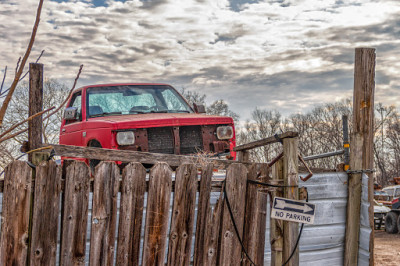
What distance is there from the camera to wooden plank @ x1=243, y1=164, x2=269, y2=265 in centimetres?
458

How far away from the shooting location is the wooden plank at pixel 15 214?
3.68m

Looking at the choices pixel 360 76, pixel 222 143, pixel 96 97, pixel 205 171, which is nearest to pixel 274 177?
pixel 205 171

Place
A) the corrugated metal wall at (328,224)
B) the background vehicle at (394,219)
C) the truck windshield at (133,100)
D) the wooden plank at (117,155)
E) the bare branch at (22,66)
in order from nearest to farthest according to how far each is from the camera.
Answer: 1. the bare branch at (22,66)
2. the wooden plank at (117,155)
3. the corrugated metal wall at (328,224)
4. the truck windshield at (133,100)
5. the background vehicle at (394,219)

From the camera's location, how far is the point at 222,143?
7828 millimetres

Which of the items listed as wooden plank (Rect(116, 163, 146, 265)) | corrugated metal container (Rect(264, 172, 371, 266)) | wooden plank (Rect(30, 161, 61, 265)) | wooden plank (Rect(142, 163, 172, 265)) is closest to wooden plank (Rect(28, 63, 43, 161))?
wooden plank (Rect(30, 161, 61, 265))

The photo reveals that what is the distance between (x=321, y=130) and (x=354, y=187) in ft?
149

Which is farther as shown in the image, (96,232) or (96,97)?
(96,97)

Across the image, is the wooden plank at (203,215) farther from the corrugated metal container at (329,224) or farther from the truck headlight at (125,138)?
the truck headlight at (125,138)

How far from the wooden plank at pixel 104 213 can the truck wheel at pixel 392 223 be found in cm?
1979

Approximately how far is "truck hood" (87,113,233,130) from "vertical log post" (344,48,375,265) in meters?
2.50

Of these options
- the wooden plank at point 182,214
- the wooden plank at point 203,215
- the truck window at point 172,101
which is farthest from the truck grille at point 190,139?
the wooden plank at point 182,214

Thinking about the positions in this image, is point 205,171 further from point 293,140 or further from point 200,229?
point 293,140

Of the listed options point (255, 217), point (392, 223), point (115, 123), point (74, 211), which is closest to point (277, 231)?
point (255, 217)

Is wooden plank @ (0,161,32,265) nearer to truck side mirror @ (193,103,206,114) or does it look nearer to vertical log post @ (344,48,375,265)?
vertical log post @ (344,48,375,265)
